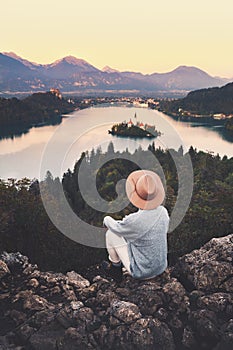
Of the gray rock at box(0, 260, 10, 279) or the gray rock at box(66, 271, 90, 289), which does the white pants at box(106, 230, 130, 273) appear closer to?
the gray rock at box(66, 271, 90, 289)

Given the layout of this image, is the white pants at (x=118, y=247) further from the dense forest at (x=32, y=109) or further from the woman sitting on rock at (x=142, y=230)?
the dense forest at (x=32, y=109)

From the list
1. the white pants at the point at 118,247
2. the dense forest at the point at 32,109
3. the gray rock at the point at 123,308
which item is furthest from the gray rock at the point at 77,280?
the dense forest at the point at 32,109

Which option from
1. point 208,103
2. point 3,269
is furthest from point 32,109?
→ point 3,269

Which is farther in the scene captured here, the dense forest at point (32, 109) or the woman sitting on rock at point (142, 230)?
the dense forest at point (32, 109)

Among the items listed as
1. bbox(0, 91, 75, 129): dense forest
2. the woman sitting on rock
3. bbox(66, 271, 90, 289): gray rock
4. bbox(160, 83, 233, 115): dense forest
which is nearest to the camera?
the woman sitting on rock

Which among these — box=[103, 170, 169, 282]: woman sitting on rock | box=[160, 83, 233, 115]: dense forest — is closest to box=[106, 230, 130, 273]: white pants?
box=[103, 170, 169, 282]: woman sitting on rock

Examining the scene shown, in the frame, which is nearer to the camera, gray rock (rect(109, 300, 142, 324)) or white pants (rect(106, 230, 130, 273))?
gray rock (rect(109, 300, 142, 324))
